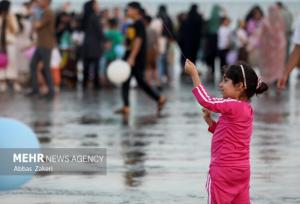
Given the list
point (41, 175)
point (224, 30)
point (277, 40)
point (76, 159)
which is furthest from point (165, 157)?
point (224, 30)

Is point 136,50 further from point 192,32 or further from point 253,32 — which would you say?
point 192,32

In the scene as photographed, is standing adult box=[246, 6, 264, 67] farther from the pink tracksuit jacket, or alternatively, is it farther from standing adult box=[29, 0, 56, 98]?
the pink tracksuit jacket

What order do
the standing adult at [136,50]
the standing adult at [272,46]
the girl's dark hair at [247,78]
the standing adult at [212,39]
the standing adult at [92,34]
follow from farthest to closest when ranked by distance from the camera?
the standing adult at [212,39], the standing adult at [92,34], the standing adult at [272,46], the standing adult at [136,50], the girl's dark hair at [247,78]

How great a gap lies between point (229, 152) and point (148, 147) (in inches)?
228

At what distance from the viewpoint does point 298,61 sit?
1244cm

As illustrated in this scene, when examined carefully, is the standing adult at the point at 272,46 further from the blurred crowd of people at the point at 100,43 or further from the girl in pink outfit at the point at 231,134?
the girl in pink outfit at the point at 231,134

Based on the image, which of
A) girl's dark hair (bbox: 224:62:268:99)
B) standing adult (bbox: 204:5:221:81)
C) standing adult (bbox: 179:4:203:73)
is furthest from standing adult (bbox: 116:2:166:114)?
standing adult (bbox: 204:5:221:81)

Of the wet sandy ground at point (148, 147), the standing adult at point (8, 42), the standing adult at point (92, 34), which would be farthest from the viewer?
the standing adult at point (92, 34)

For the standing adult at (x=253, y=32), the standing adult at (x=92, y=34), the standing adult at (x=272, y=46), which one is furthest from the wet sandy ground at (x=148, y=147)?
the standing adult at (x=253, y=32)

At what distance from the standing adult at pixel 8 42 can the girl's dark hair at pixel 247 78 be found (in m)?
15.8

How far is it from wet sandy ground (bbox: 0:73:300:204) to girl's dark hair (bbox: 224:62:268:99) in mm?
1645

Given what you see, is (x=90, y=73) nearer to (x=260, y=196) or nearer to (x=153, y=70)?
(x=153, y=70)

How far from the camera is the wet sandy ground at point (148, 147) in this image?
10.4 m

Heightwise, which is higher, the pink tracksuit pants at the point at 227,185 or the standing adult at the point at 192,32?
the standing adult at the point at 192,32
